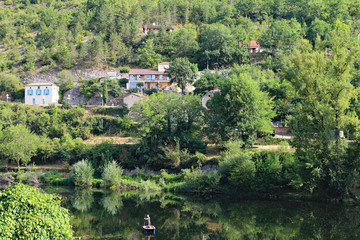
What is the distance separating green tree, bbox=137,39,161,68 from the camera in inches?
2938

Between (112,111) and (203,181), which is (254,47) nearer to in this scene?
(112,111)

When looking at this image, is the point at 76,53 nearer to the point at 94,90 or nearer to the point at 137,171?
the point at 94,90

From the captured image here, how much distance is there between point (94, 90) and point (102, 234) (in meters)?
44.6

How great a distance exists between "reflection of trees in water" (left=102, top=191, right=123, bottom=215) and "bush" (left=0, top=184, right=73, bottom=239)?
19.2 meters

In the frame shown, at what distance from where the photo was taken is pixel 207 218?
89.1ft

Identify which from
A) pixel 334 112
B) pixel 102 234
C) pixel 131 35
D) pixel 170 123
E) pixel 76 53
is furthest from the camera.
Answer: pixel 131 35

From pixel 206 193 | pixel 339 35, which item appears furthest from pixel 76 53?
pixel 339 35

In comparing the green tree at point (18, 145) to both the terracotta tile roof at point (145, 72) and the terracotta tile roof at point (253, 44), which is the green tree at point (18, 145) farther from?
the terracotta tile roof at point (253, 44)

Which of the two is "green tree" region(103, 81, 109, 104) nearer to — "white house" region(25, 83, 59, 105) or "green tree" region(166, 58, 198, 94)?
"white house" region(25, 83, 59, 105)

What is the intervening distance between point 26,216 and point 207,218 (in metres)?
19.1

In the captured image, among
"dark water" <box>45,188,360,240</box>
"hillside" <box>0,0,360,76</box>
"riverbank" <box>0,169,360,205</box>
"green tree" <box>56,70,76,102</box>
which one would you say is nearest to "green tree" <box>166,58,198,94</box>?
"hillside" <box>0,0,360,76</box>

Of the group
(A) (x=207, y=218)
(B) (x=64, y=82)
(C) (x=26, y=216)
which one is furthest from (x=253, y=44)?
(C) (x=26, y=216)

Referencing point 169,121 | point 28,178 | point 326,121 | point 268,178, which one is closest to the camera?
point 326,121

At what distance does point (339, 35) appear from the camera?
31.4 metres
